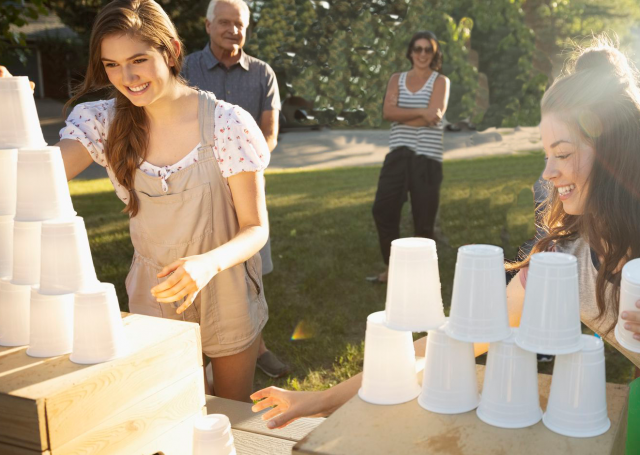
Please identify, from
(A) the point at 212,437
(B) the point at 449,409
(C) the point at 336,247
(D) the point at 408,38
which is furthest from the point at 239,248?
(C) the point at 336,247

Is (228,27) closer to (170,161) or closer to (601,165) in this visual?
(170,161)

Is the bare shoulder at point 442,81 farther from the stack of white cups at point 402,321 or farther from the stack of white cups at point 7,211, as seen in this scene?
the stack of white cups at point 402,321

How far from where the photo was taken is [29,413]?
1367mm

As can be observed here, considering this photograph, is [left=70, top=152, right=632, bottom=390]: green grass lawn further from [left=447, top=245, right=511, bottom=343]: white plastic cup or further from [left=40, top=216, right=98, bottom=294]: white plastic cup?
[left=447, top=245, right=511, bottom=343]: white plastic cup

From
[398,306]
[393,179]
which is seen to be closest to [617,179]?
[398,306]

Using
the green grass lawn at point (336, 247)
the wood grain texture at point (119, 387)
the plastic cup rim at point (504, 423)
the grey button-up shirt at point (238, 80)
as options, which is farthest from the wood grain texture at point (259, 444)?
the grey button-up shirt at point (238, 80)

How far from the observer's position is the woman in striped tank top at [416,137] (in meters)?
5.04

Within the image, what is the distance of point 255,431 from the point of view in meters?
2.15

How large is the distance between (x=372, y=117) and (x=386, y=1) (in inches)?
34.1

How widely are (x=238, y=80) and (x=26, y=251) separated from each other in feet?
8.41

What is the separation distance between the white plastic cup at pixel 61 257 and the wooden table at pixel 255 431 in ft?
2.53

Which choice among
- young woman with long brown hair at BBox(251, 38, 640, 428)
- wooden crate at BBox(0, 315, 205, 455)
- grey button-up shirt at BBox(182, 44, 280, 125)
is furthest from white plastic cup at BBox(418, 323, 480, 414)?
grey button-up shirt at BBox(182, 44, 280, 125)

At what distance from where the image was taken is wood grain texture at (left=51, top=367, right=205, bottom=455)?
4.83 ft

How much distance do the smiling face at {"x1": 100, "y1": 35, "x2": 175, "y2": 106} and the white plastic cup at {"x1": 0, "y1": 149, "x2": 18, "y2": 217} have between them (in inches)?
16.4
